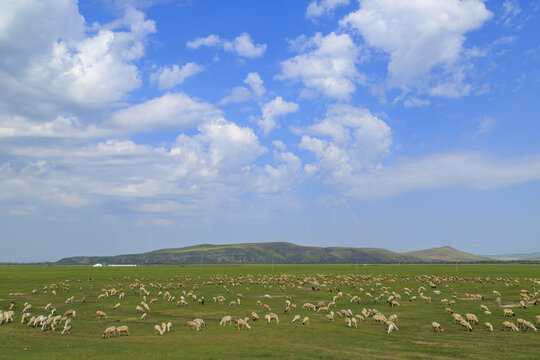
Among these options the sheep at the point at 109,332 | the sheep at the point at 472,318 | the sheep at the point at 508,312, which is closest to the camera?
the sheep at the point at 109,332

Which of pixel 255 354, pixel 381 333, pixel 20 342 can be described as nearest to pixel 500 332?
pixel 381 333

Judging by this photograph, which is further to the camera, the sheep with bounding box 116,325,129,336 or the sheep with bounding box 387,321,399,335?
the sheep with bounding box 387,321,399,335

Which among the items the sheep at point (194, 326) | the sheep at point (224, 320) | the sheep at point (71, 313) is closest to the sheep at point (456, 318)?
the sheep at point (224, 320)

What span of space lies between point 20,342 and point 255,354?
12.7 m

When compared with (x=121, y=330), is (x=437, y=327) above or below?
below

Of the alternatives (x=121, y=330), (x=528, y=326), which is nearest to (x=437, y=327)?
(x=528, y=326)

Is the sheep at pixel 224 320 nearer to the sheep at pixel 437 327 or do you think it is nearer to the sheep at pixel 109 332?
the sheep at pixel 109 332

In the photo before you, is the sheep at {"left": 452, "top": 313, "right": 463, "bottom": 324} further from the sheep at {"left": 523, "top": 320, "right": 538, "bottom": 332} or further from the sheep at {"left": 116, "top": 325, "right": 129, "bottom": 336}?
the sheep at {"left": 116, "top": 325, "right": 129, "bottom": 336}

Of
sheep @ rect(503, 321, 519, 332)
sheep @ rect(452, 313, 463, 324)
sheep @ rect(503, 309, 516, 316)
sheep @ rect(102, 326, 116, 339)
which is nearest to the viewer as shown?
sheep @ rect(102, 326, 116, 339)

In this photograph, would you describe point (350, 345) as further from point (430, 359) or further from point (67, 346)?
point (67, 346)

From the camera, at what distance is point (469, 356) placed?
702 inches

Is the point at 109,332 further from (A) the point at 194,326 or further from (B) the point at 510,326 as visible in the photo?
(B) the point at 510,326

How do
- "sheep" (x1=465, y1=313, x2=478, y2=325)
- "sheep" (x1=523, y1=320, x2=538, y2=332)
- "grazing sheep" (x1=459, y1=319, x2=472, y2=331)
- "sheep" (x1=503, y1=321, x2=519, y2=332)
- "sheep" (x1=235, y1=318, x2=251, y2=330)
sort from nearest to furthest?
"sheep" (x1=523, y1=320, x2=538, y2=332) < "sheep" (x1=503, y1=321, x2=519, y2=332) < "grazing sheep" (x1=459, y1=319, x2=472, y2=331) < "sheep" (x1=235, y1=318, x2=251, y2=330) < "sheep" (x1=465, y1=313, x2=478, y2=325)

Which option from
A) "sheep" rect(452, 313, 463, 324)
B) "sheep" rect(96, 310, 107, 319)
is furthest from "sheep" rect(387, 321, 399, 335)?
"sheep" rect(96, 310, 107, 319)
